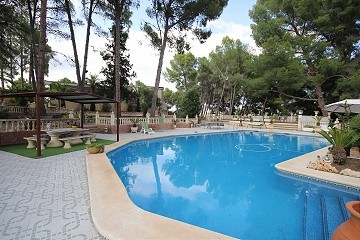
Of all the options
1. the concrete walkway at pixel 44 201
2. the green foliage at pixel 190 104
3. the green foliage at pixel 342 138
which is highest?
the green foliage at pixel 190 104

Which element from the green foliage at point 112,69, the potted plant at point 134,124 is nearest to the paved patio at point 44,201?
the potted plant at point 134,124

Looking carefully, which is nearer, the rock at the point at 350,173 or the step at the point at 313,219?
the step at the point at 313,219

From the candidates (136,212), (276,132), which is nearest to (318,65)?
(276,132)

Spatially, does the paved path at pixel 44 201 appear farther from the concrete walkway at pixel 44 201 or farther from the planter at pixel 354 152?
the planter at pixel 354 152

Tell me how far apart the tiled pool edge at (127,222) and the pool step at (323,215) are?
1.89 m

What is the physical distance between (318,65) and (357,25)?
572 cm

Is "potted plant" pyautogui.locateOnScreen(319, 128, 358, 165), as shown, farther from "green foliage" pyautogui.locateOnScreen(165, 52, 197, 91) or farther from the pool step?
"green foliage" pyautogui.locateOnScreen(165, 52, 197, 91)

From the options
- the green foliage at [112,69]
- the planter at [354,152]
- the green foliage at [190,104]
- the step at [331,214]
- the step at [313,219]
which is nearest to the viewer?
the step at [313,219]

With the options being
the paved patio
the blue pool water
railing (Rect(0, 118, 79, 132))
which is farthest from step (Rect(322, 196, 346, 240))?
railing (Rect(0, 118, 79, 132))

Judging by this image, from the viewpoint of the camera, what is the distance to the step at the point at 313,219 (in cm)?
340

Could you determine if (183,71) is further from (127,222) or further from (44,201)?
(127,222)

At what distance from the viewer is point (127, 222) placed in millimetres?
3105

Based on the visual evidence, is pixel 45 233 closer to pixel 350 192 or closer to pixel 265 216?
pixel 265 216

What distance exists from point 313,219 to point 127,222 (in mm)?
3605
